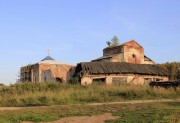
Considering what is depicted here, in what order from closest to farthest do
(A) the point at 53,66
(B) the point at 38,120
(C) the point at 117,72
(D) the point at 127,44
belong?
(B) the point at 38,120
(C) the point at 117,72
(A) the point at 53,66
(D) the point at 127,44

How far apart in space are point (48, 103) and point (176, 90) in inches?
361

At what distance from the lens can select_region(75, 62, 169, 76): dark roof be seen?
38.8 metres

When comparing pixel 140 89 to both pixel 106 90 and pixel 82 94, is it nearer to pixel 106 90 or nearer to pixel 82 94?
pixel 106 90

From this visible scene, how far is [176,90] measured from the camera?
941 inches

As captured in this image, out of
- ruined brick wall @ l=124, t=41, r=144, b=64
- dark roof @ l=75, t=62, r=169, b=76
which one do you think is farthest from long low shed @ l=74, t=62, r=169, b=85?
ruined brick wall @ l=124, t=41, r=144, b=64

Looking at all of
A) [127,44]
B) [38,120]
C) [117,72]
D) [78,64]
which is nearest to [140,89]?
[38,120]

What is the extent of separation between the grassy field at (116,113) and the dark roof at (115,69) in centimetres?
2107

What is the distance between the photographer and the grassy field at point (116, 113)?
14.0 metres

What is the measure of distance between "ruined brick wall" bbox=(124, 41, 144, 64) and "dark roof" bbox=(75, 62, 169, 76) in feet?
28.6

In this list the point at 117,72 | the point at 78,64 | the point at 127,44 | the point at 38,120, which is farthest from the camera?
the point at 127,44

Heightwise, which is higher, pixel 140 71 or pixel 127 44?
pixel 127 44

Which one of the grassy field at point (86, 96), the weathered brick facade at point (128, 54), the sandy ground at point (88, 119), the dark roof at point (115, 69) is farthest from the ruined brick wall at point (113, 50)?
the sandy ground at point (88, 119)

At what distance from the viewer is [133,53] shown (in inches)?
2055

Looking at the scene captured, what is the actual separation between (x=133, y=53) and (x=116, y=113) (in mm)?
37248
